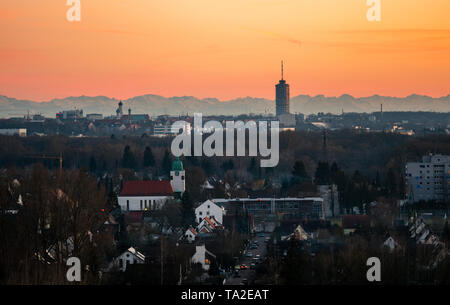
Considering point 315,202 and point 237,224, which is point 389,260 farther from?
point 315,202

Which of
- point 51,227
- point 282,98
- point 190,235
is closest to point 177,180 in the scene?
point 190,235

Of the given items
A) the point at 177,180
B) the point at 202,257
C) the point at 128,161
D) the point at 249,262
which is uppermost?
the point at 128,161

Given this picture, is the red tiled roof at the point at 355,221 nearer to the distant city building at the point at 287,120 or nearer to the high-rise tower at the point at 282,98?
the distant city building at the point at 287,120

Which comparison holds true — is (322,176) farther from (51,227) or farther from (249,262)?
(51,227)

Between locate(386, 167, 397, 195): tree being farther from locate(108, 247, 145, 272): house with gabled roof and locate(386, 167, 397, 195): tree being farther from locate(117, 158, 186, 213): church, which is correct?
locate(108, 247, 145, 272): house with gabled roof
